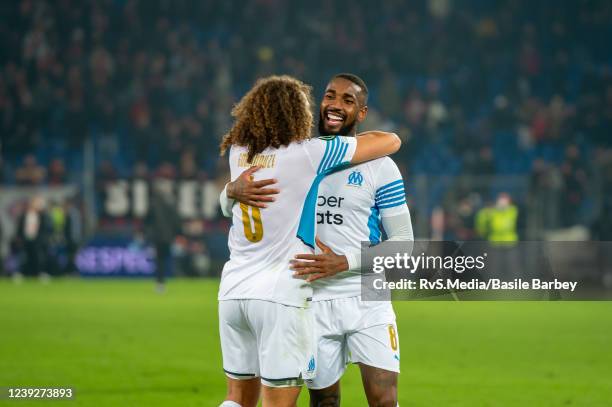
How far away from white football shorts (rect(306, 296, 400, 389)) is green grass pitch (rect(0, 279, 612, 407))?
2.74 m

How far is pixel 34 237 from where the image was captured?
24.4 m

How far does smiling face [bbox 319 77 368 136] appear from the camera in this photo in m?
5.94

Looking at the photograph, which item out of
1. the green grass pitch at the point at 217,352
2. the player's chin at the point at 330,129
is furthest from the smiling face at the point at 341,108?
the green grass pitch at the point at 217,352

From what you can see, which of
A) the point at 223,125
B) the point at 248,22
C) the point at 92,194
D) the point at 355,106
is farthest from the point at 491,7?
the point at 355,106

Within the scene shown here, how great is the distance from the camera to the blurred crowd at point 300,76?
90.0 feet

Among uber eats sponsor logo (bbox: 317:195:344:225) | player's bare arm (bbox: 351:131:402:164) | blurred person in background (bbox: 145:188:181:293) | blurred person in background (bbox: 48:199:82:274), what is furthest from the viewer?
blurred person in background (bbox: 48:199:82:274)

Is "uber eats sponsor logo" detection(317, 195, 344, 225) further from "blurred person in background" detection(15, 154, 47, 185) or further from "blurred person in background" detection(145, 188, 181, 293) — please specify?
"blurred person in background" detection(15, 154, 47, 185)

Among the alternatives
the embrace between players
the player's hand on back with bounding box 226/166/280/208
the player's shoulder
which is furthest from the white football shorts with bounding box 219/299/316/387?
the player's shoulder

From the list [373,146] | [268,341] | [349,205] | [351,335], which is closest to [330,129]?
[373,146]

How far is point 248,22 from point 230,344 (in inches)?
1064

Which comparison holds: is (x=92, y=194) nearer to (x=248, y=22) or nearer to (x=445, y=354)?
(x=248, y=22)

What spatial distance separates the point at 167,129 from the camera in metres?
27.6

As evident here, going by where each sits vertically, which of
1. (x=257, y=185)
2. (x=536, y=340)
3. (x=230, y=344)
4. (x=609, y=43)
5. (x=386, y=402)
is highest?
(x=609, y=43)

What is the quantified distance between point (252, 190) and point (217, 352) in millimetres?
6853
